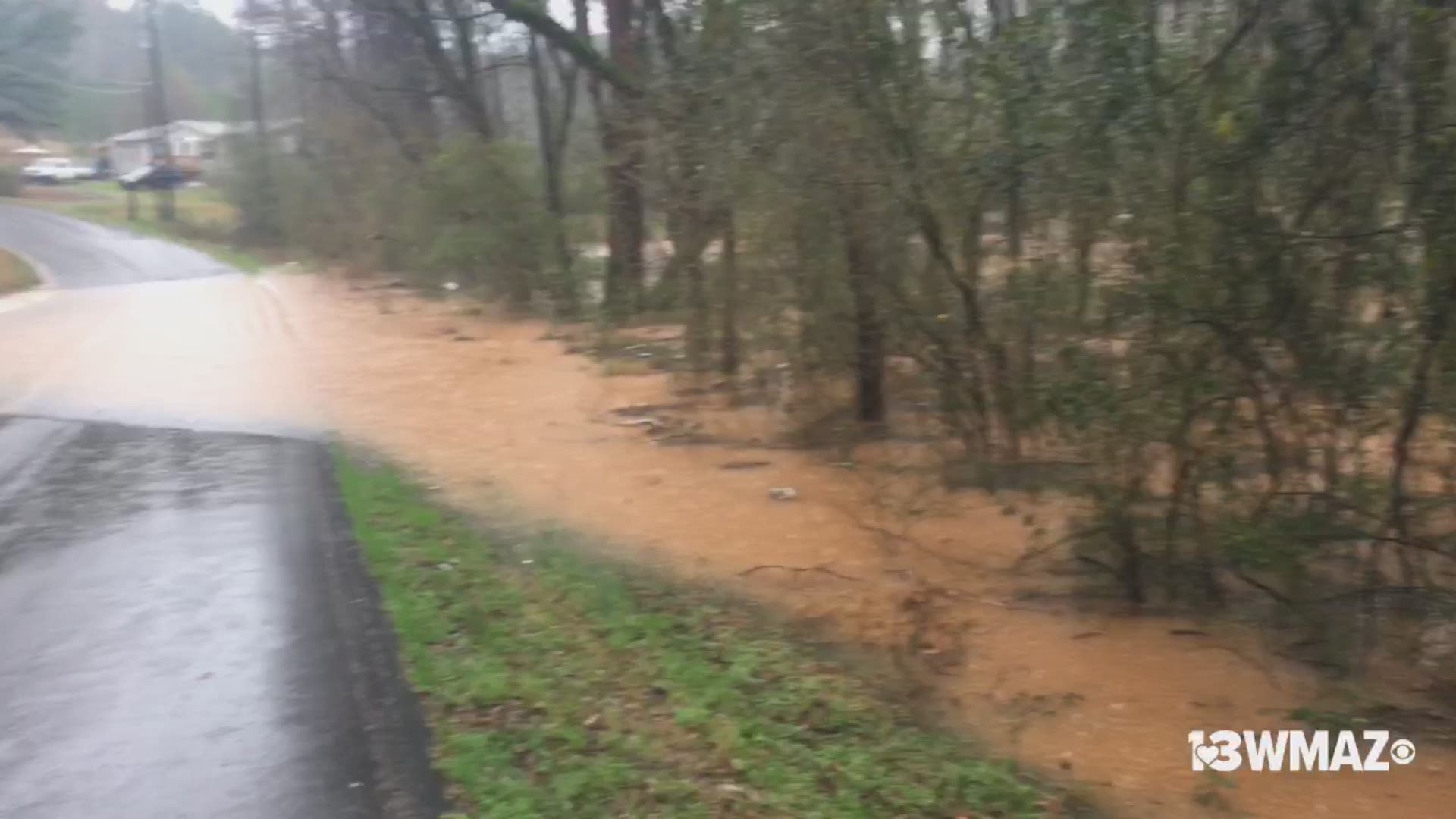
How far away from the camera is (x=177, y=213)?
5962 cm

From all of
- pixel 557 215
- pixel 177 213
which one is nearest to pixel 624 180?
pixel 557 215

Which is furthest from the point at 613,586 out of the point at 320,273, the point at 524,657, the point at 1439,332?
the point at 320,273

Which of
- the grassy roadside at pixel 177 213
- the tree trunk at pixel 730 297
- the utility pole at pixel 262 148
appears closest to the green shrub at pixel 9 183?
the grassy roadside at pixel 177 213

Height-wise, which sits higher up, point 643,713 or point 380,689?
point 380,689

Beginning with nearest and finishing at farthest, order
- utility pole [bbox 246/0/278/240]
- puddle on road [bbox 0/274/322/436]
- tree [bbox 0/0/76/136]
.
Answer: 1. puddle on road [bbox 0/274/322/436]
2. utility pole [bbox 246/0/278/240]
3. tree [bbox 0/0/76/136]

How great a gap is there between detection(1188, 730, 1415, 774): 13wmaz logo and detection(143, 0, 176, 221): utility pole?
2220 inches

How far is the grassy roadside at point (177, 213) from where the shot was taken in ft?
156

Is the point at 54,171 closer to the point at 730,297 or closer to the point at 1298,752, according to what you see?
the point at 730,297

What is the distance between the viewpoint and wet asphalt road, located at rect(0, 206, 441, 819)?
5680 millimetres

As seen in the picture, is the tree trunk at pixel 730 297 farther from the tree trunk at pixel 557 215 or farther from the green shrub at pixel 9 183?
the green shrub at pixel 9 183

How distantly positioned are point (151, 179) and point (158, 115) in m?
9.01

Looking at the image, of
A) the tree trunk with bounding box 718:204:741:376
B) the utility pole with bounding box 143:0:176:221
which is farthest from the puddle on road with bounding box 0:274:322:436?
the utility pole with bounding box 143:0:176:221

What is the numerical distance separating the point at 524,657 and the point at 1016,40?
14.2ft

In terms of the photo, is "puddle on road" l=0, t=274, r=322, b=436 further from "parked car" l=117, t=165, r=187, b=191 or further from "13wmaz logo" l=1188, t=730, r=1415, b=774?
"parked car" l=117, t=165, r=187, b=191
